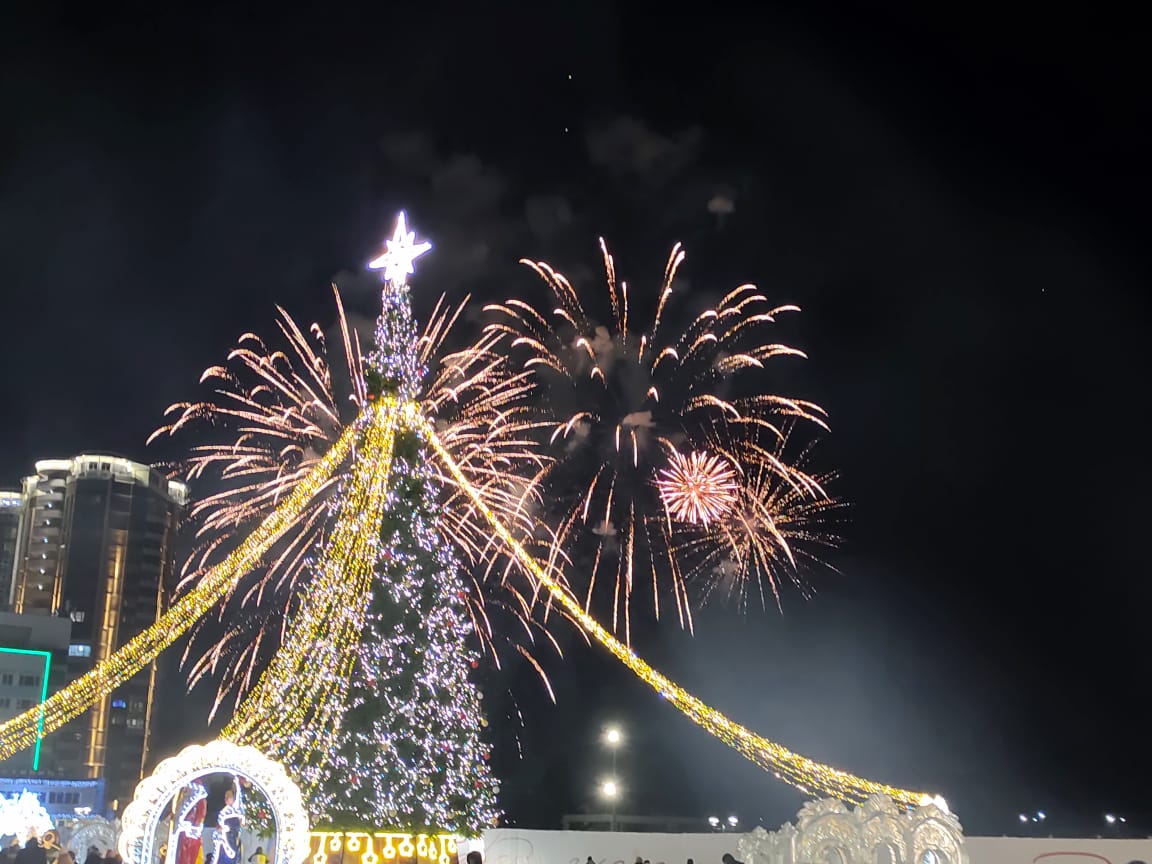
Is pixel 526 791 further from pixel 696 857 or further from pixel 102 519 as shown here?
pixel 102 519

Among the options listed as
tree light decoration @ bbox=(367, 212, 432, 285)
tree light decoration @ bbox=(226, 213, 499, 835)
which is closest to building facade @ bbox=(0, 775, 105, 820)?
tree light decoration @ bbox=(226, 213, 499, 835)

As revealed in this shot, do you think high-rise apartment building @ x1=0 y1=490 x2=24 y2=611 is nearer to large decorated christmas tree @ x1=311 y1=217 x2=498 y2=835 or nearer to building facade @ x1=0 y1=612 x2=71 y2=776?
building facade @ x1=0 y1=612 x2=71 y2=776

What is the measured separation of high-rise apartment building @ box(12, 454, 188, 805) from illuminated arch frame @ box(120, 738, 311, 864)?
323 feet

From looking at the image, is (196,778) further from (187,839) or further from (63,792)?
(63,792)

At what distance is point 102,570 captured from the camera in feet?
364

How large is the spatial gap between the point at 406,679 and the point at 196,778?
8.41m

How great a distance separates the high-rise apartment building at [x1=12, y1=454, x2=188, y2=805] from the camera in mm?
109750

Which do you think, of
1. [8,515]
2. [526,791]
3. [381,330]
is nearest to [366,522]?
[381,330]

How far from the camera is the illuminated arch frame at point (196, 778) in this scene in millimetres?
17438

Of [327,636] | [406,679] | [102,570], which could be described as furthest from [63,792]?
[406,679]

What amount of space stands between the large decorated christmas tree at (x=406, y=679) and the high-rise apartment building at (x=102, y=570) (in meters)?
91.5

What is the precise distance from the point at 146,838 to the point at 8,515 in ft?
376

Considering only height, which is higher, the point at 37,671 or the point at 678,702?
the point at 37,671

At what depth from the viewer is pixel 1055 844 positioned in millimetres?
27312
